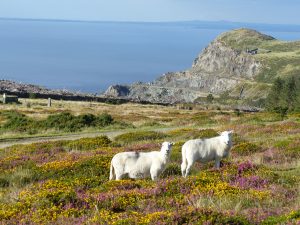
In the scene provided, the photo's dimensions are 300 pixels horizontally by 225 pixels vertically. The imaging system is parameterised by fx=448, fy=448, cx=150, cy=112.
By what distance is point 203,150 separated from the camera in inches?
619

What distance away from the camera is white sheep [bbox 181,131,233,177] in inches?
604

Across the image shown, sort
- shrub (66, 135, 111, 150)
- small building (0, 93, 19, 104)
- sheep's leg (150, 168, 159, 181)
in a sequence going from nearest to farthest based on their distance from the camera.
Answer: sheep's leg (150, 168, 159, 181) < shrub (66, 135, 111, 150) < small building (0, 93, 19, 104)

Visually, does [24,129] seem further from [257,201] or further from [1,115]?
[257,201]

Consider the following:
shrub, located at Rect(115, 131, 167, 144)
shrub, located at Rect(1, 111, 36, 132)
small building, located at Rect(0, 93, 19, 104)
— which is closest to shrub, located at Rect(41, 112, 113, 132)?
shrub, located at Rect(1, 111, 36, 132)

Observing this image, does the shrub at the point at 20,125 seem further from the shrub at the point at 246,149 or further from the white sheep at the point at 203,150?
the white sheep at the point at 203,150

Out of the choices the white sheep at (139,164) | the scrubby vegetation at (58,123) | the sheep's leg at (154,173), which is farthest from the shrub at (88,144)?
the scrubby vegetation at (58,123)

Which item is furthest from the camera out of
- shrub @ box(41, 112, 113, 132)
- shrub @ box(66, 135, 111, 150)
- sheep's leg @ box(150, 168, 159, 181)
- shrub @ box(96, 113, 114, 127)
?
shrub @ box(96, 113, 114, 127)

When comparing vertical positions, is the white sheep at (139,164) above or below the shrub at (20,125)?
above

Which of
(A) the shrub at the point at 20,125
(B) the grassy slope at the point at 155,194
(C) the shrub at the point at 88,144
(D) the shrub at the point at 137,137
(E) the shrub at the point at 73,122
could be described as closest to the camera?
(B) the grassy slope at the point at 155,194

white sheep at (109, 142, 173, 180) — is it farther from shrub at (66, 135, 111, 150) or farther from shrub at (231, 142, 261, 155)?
shrub at (66, 135, 111, 150)

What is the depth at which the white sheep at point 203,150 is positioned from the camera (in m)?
15.3

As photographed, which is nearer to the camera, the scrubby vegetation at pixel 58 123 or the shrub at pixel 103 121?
the scrubby vegetation at pixel 58 123

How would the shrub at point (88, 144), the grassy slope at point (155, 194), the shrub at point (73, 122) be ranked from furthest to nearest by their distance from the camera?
the shrub at point (73, 122)
the shrub at point (88, 144)
the grassy slope at point (155, 194)

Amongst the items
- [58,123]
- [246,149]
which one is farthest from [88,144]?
[58,123]
